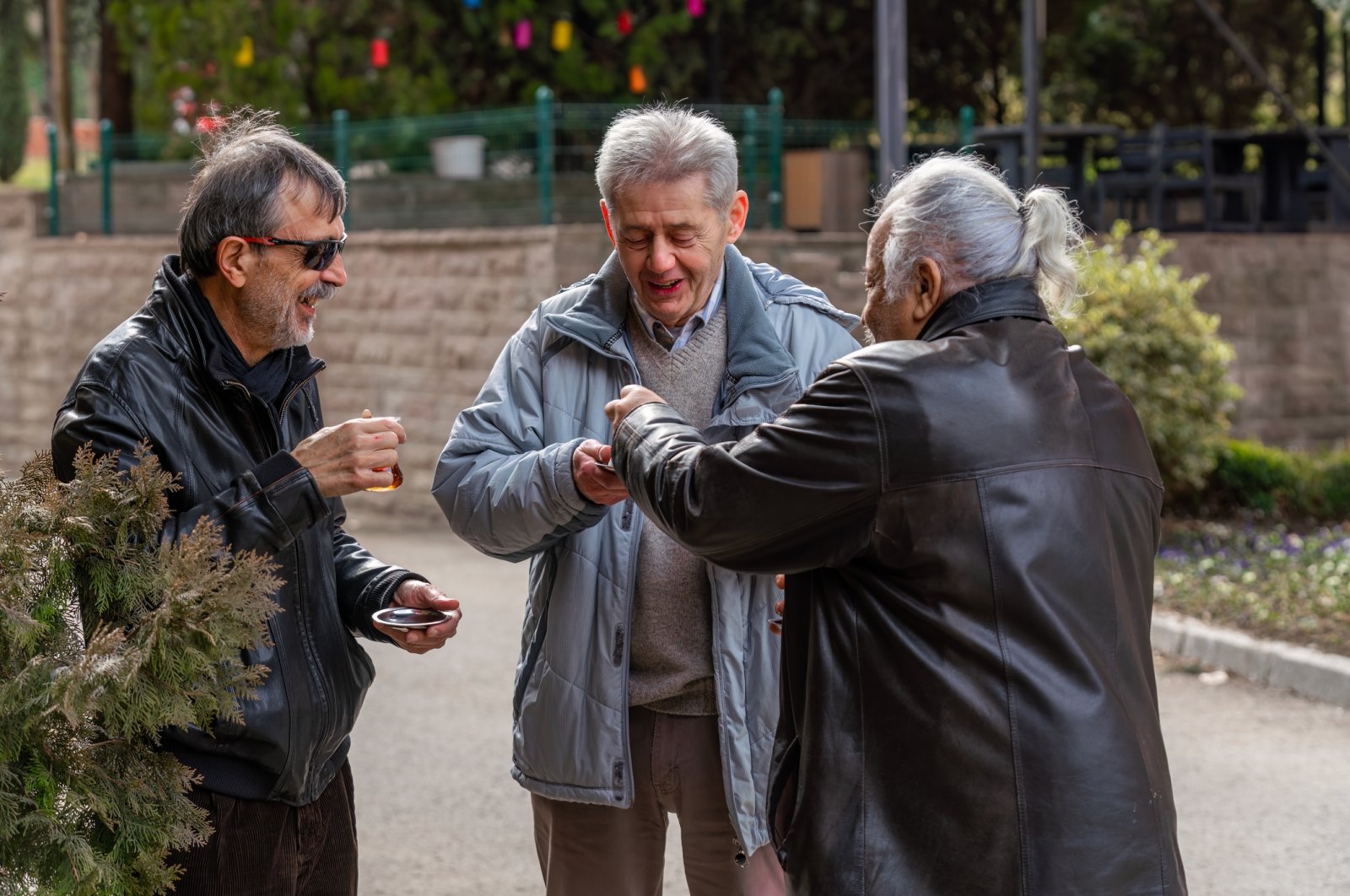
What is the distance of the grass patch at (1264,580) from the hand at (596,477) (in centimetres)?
572

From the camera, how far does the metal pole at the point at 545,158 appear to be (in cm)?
1181

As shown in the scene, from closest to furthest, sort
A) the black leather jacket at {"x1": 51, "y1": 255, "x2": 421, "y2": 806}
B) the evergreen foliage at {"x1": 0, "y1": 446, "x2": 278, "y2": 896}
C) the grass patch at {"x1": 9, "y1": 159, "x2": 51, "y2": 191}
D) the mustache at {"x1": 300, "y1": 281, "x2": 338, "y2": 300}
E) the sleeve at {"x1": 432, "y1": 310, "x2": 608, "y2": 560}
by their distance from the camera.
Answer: the evergreen foliage at {"x1": 0, "y1": 446, "x2": 278, "y2": 896} → the black leather jacket at {"x1": 51, "y1": 255, "x2": 421, "y2": 806} → the mustache at {"x1": 300, "y1": 281, "x2": 338, "y2": 300} → the sleeve at {"x1": 432, "y1": 310, "x2": 608, "y2": 560} → the grass patch at {"x1": 9, "y1": 159, "x2": 51, "y2": 191}

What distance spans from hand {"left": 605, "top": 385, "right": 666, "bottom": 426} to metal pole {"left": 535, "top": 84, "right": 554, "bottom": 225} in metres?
9.20

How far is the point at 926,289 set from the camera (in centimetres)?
260

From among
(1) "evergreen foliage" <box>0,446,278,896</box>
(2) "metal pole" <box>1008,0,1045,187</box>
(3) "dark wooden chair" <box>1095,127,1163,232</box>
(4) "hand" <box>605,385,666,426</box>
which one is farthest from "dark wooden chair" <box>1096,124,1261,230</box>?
(1) "evergreen foliage" <box>0,446,278,896</box>

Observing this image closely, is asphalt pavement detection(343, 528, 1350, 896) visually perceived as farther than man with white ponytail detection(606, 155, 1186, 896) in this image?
Yes

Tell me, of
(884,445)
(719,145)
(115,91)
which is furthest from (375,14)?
(884,445)

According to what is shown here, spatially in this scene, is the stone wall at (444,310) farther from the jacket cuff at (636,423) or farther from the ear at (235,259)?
the jacket cuff at (636,423)

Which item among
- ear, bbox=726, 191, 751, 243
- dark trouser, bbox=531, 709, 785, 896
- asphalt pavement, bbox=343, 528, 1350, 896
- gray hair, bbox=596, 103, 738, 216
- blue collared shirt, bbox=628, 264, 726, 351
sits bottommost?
asphalt pavement, bbox=343, 528, 1350, 896

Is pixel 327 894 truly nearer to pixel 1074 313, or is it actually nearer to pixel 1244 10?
pixel 1074 313

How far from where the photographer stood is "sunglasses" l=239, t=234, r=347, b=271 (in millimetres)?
2826

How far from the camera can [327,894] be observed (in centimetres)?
302

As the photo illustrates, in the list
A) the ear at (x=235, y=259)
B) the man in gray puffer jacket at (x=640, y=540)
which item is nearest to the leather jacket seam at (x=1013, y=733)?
the man in gray puffer jacket at (x=640, y=540)

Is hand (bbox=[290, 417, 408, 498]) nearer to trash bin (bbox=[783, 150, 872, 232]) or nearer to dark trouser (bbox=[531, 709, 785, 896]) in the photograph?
dark trouser (bbox=[531, 709, 785, 896])
